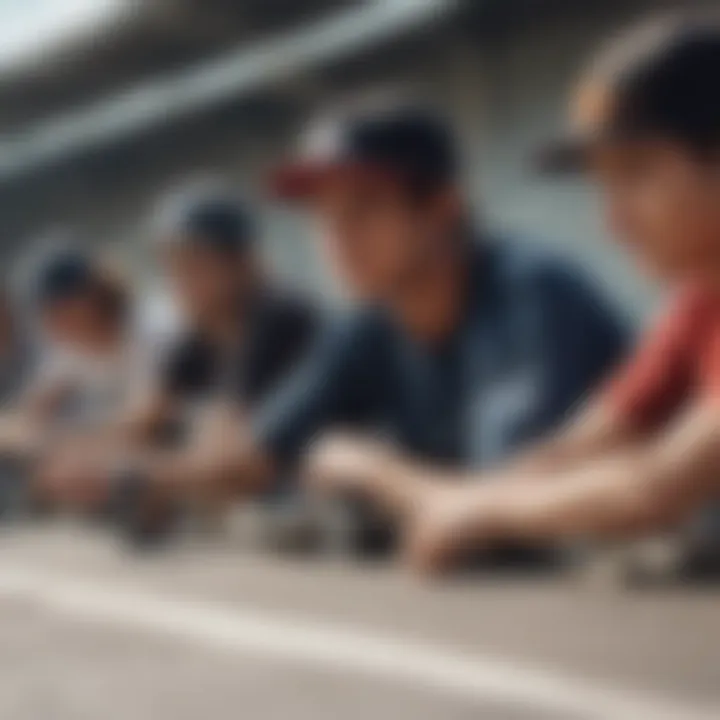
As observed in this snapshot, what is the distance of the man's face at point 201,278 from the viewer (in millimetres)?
1078

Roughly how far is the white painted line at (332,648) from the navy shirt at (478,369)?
0.14 metres

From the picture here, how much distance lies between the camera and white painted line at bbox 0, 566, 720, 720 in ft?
2.28

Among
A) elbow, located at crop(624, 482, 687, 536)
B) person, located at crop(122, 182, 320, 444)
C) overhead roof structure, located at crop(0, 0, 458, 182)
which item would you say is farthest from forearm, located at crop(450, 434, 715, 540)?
overhead roof structure, located at crop(0, 0, 458, 182)

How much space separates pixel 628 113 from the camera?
32.2 inches

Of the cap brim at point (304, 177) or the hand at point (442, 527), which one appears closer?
the hand at point (442, 527)

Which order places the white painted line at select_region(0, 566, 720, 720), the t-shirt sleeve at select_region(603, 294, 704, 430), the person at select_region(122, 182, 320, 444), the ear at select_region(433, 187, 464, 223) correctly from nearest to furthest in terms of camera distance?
the white painted line at select_region(0, 566, 720, 720), the t-shirt sleeve at select_region(603, 294, 704, 430), the ear at select_region(433, 187, 464, 223), the person at select_region(122, 182, 320, 444)

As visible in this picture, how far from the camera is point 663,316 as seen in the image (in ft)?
2.66

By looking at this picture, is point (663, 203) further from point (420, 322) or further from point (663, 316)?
point (420, 322)

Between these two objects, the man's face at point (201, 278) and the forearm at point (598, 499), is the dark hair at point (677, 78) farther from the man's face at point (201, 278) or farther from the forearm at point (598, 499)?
the man's face at point (201, 278)

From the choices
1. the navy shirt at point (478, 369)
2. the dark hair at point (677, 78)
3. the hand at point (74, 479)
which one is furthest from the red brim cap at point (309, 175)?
the hand at point (74, 479)

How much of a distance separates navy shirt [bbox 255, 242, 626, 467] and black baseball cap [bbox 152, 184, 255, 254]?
12 centimetres

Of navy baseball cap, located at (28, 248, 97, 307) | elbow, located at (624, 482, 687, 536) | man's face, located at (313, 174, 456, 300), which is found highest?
navy baseball cap, located at (28, 248, 97, 307)

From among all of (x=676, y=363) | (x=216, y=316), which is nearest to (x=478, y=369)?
(x=676, y=363)

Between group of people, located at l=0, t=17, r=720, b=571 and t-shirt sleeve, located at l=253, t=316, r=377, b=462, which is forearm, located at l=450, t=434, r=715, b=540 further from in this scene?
t-shirt sleeve, located at l=253, t=316, r=377, b=462
